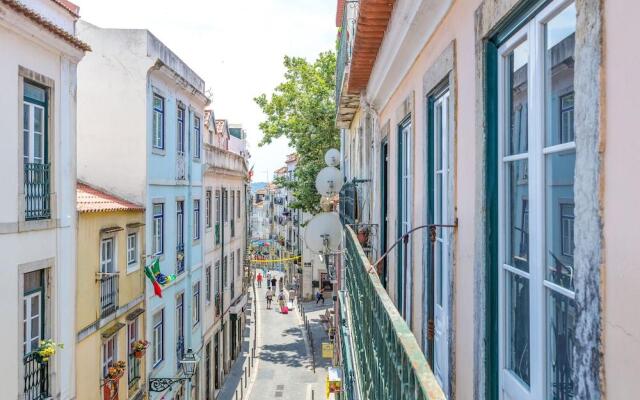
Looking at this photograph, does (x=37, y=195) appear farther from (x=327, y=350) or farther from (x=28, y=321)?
(x=327, y=350)

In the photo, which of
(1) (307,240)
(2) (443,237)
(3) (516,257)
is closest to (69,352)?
(1) (307,240)

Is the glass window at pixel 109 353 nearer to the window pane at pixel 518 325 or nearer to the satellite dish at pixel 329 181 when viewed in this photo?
the satellite dish at pixel 329 181

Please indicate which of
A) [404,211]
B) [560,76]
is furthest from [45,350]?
[560,76]

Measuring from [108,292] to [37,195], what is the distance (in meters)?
3.63

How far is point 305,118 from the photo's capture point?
25219mm

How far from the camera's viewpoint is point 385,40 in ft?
17.4

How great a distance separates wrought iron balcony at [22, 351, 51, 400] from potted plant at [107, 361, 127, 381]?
94.0 inches

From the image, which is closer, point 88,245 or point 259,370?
point 88,245

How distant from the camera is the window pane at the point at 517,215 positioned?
2.37 m

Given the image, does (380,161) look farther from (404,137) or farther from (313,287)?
(313,287)

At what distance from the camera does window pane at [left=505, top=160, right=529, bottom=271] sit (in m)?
2.37

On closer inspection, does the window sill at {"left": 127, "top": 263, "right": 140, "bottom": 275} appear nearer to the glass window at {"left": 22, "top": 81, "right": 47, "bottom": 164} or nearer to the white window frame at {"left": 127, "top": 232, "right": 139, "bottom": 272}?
the white window frame at {"left": 127, "top": 232, "right": 139, "bottom": 272}

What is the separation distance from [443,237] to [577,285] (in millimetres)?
2047

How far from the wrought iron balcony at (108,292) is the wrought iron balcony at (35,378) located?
2336mm
